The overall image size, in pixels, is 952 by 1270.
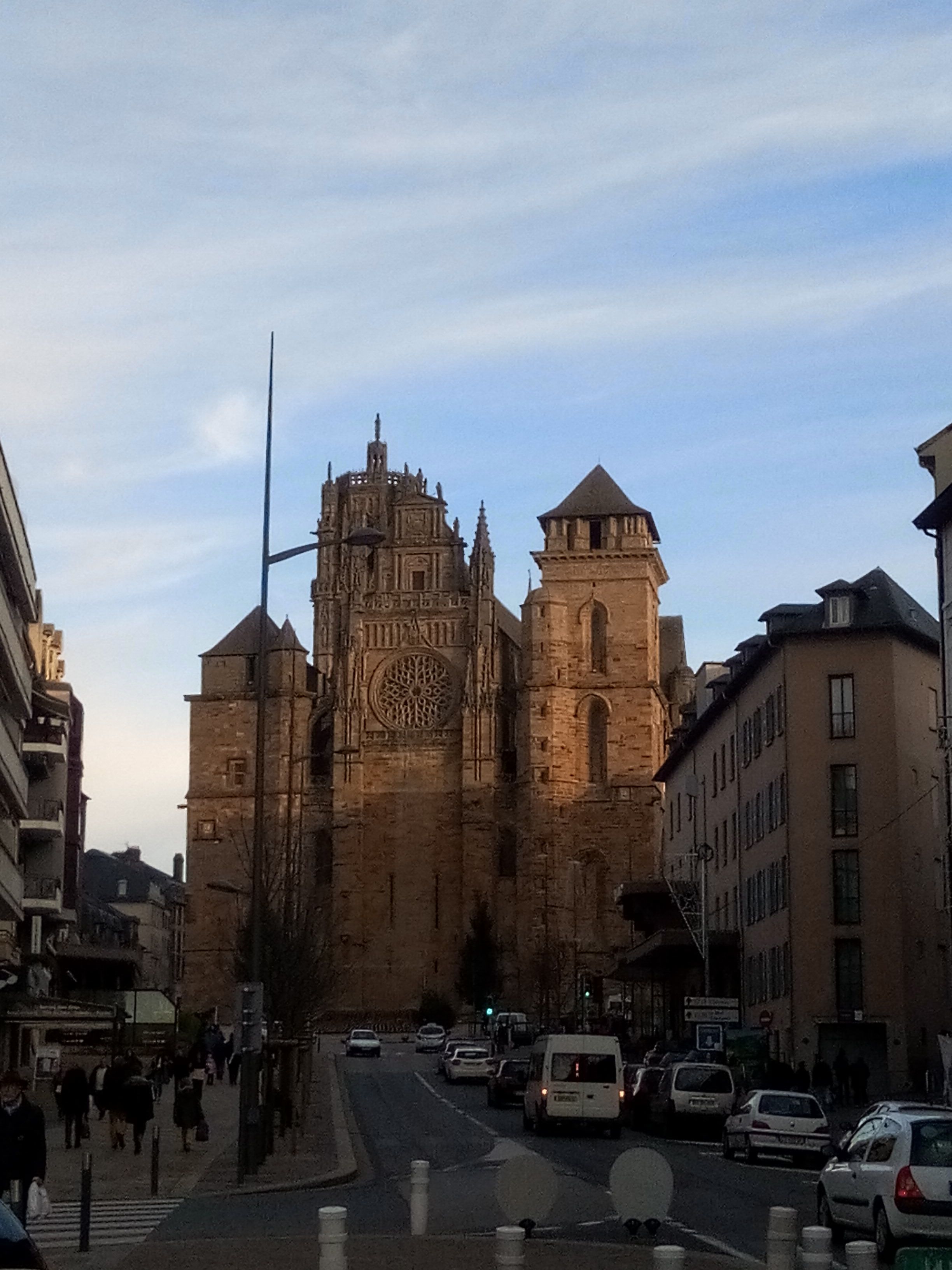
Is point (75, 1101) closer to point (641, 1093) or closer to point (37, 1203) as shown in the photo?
point (641, 1093)

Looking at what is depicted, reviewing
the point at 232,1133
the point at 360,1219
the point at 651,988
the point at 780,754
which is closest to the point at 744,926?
the point at 780,754

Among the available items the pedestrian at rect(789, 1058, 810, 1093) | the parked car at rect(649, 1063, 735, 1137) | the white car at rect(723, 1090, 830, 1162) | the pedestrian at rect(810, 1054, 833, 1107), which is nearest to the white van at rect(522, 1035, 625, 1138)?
the parked car at rect(649, 1063, 735, 1137)

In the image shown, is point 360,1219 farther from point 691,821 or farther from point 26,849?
point 691,821

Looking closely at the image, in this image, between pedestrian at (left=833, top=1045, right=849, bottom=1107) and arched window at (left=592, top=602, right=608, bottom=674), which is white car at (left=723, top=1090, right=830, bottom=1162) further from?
arched window at (left=592, top=602, right=608, bottom=674)

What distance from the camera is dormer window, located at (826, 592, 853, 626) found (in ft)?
185

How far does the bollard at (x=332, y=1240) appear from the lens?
1286 centimetres

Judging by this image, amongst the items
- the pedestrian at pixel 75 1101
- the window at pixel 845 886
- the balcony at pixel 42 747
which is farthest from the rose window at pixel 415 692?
the pedestrian at pixel 75 1101

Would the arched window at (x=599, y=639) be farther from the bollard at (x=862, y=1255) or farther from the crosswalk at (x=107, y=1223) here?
the bollard at (x=862, y=1255)

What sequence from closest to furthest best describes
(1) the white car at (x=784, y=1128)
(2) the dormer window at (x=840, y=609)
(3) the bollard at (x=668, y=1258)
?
(3) the bollard at (x=668, y=1258)
(1) the white car at (x=784, y=1128)
(2) the dormer window at (x=840, y=609)

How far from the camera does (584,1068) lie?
36.6 m

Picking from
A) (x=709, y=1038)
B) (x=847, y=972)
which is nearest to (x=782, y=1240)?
(x=709, y=1038)

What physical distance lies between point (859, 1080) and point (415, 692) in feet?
210

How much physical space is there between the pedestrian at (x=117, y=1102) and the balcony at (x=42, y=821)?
25.9 metres

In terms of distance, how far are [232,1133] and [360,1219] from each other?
17960 mm
